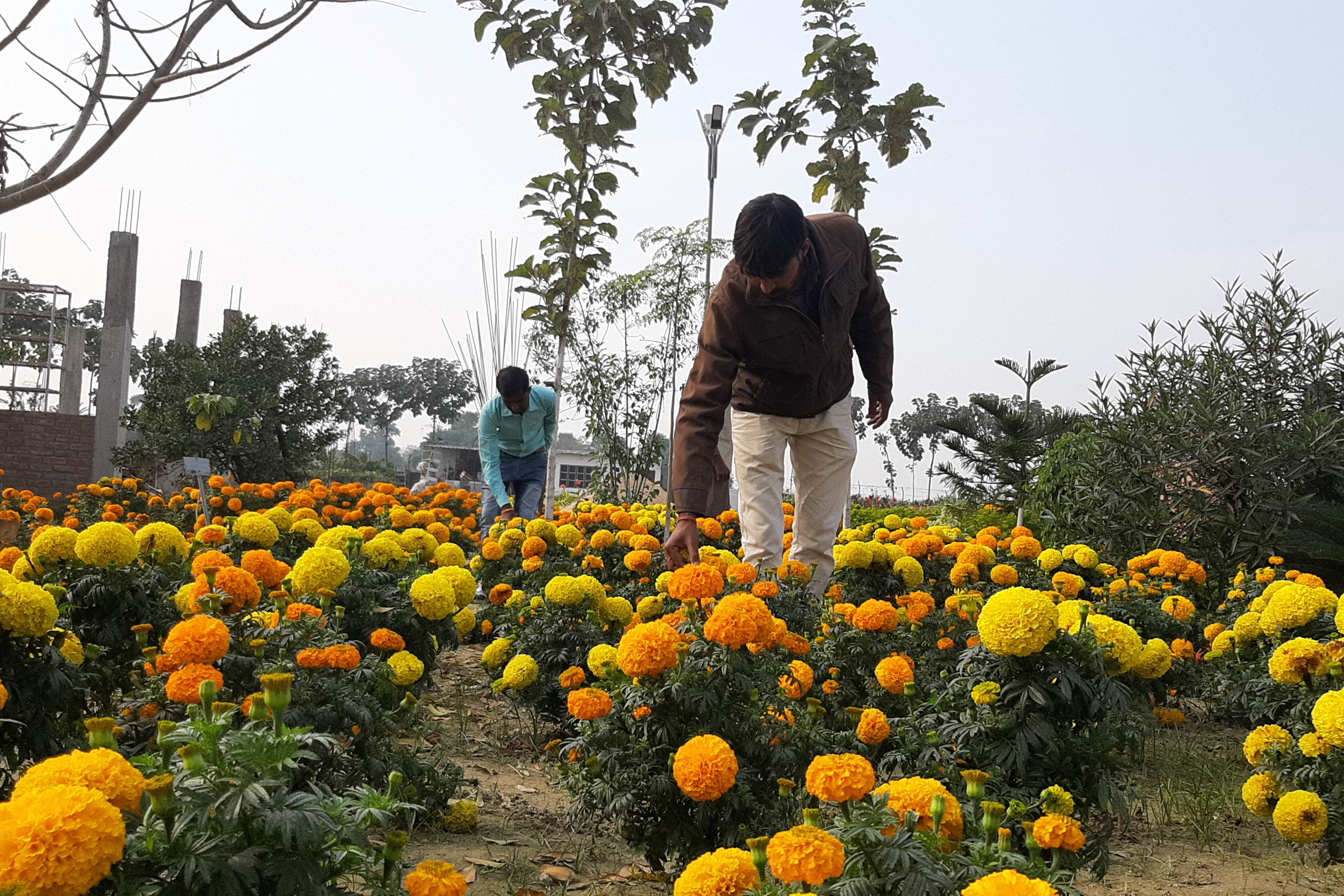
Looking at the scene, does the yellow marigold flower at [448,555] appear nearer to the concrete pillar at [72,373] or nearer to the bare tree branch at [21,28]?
the bare tree branch at [21,28]

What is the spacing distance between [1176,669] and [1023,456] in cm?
655

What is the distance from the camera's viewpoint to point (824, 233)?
155 inches

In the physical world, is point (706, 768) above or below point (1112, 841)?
above

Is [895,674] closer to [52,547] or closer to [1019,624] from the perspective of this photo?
[1019,624]

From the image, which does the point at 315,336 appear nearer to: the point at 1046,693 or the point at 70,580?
the point at 70,580

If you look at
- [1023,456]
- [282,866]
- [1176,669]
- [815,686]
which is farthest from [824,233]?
[1023,456]

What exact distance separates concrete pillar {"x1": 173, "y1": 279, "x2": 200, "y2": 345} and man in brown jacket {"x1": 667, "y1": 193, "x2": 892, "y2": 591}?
1319 centimetres

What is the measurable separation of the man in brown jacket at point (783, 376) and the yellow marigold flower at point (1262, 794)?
5.57 ft

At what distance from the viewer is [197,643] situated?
1.92 m

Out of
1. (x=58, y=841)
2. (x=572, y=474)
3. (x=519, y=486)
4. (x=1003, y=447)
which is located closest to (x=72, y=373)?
(x=519, y=486)

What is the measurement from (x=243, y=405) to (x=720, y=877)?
39.5 feet

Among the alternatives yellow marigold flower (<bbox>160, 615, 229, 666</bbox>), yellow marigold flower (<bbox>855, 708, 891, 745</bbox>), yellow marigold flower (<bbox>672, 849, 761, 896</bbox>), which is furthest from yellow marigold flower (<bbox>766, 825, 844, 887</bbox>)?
yellow marigold flower (<bbox>160, 615, 229, 666</bbox>)

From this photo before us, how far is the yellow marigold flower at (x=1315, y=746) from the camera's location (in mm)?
2406

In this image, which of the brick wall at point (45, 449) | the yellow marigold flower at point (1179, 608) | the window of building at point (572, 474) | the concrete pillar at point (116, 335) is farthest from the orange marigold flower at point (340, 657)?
the window of building at point (572, 474)
